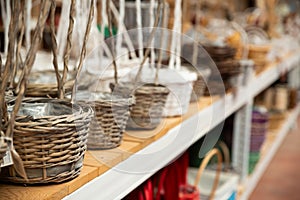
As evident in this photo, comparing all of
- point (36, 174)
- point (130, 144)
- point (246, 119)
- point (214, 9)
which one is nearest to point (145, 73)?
point (130, 144)

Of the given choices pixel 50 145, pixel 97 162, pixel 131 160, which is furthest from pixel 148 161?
pixel 50 145

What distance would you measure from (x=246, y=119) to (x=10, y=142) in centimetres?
183

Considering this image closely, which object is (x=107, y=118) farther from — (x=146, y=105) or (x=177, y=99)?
(x=177, y=99)

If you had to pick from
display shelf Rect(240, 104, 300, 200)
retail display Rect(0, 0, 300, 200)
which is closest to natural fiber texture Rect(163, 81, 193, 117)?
retail display Rect(0, 0, 300, 200)

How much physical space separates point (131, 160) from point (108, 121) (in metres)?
0.10

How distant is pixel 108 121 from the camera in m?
1.00

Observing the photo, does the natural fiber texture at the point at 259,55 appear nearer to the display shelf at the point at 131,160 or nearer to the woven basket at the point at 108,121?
the display shelf at the point at 131,160

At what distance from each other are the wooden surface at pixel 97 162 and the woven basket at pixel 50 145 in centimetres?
1

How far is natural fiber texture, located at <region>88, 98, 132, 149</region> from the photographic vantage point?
991 mm

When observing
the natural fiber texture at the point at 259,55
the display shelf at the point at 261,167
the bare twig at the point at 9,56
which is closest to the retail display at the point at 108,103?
the bare twig at the point at 9,56

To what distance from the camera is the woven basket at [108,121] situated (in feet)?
3.25

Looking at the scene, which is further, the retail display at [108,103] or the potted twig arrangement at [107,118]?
the potted twig arrangement at [107,118]

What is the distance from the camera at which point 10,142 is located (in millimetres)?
701

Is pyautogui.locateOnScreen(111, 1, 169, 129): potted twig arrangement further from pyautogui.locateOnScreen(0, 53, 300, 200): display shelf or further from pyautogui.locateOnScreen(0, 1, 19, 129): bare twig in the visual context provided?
pyautogui.locateOnScreen(0, 1, 19, 129): bare twig
